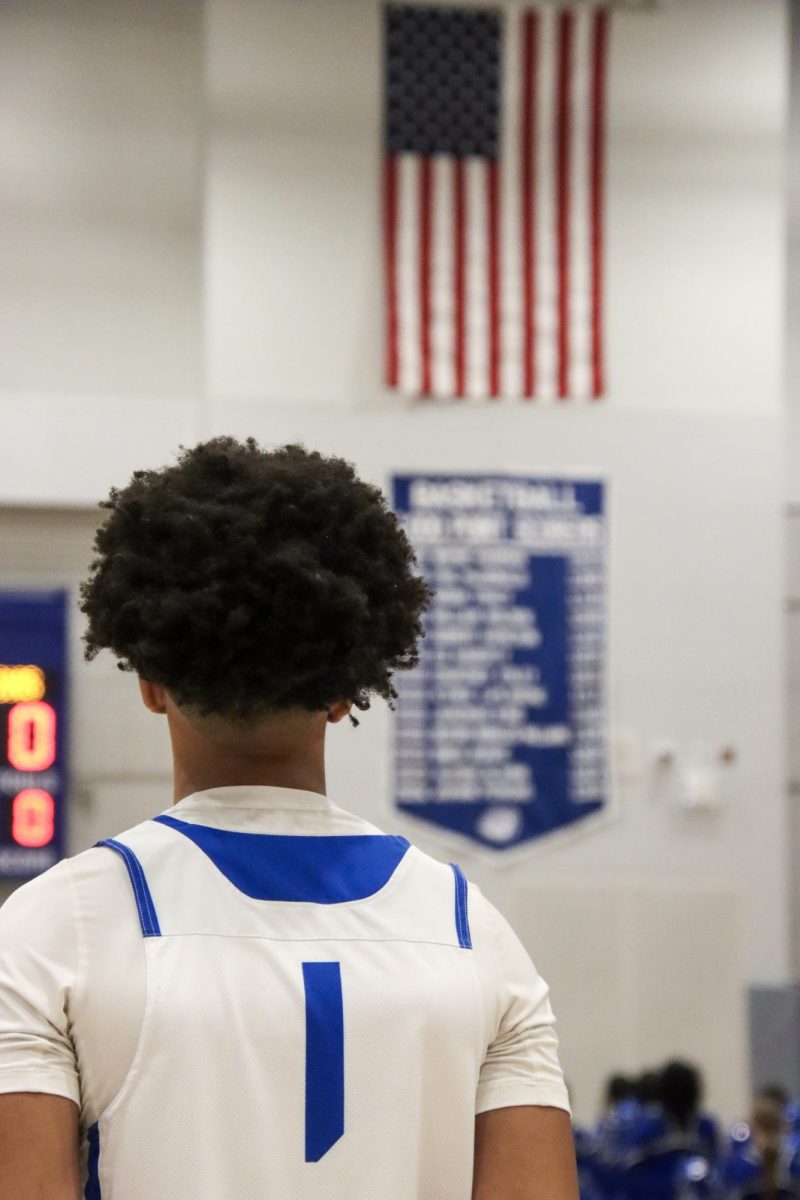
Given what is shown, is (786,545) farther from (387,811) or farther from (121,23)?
(121,23)

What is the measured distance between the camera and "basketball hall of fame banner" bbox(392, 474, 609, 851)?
941cm

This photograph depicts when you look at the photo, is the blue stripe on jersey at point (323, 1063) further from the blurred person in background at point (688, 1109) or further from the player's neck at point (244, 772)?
the blurred person in background at point (688, 1109)

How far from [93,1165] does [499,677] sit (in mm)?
7919

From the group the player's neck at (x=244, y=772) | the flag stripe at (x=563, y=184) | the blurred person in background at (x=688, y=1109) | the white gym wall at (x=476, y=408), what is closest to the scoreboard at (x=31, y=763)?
the white gym wall at (x=476, y=408)

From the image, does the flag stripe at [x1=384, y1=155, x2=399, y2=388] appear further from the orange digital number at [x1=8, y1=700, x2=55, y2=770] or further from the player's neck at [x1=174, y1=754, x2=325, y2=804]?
the player's neck at [x1=174, y1=754, x2=325, y2=804]

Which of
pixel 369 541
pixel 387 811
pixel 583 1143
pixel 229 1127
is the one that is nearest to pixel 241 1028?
pixel 229 1127

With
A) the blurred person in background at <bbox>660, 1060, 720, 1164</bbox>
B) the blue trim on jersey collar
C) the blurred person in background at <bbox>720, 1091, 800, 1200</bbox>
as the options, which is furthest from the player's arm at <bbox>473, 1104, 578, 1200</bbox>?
the blurred person in background at <bbox>660, 1060, 720, 1164</bbox>

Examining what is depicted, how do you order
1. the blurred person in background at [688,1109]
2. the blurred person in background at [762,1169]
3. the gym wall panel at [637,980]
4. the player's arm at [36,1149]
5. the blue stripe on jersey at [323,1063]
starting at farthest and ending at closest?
the gym wall panel at [637,980] < the blurred person in background at [688,1109] < the blurred person in background at [762,1169] < the blue stripe on jersey at [323,1063] < the player's arm at [36,1149]

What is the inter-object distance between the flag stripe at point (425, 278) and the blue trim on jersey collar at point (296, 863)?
25.9 ft

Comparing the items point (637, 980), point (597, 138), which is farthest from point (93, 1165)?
point (597, 138)

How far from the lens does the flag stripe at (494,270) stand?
9.60 meters

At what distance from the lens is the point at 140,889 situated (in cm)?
166

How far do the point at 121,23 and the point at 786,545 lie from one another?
5104 mm

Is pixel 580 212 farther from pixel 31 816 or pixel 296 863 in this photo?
pixel 296 863
